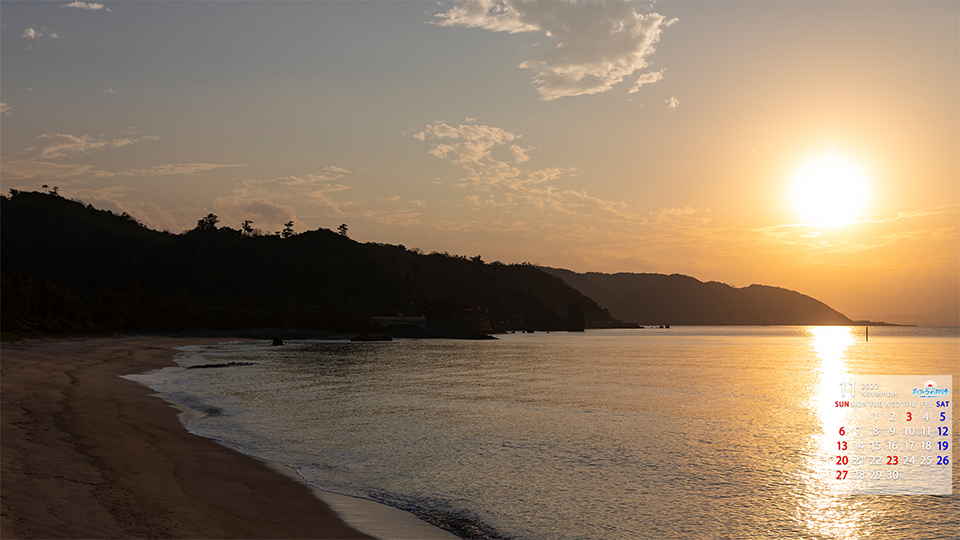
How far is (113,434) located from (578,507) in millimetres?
16455

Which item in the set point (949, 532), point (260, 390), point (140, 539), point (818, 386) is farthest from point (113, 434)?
point (818, 386)

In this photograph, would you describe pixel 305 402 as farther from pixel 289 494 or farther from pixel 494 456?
pixel 289 494

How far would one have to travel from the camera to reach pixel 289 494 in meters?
15.2

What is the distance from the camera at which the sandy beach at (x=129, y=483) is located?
10891mm

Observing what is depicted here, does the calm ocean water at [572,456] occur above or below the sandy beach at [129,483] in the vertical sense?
below
